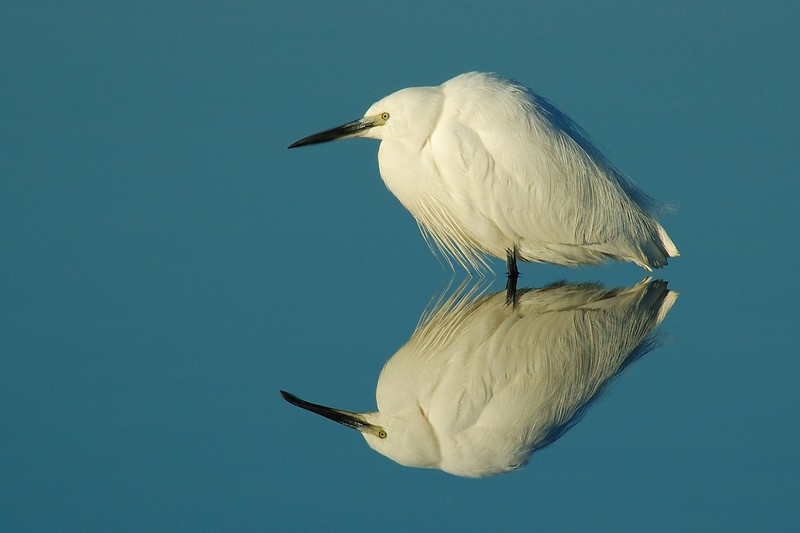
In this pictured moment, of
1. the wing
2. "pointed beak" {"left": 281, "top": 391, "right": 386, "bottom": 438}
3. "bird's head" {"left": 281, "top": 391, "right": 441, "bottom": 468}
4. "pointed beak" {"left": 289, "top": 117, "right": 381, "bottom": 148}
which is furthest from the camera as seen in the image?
"pointed beak" {"left": 289, "top": 117, "right": 381, "bottom": 148}

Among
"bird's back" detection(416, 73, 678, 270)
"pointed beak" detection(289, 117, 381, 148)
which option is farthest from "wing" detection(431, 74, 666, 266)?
"pointed beak" detection(289, 117, 381, 148)

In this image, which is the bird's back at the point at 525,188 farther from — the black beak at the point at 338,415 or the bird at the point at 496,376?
the black beak at the point at 338,415

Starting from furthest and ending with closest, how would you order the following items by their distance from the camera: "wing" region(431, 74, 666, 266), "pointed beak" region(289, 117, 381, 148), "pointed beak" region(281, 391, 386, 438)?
1. "pointed beak" region(289, 117, 381, 148)
2. "wing" region(431, 74, 666, 266)
3. "pointed beak" region(281, 391, 386, 438)

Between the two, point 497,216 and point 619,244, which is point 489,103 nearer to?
point 497,216

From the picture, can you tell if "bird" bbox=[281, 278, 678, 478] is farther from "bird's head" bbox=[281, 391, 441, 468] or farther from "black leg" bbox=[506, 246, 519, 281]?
"black leg" bbox=[506, 246, 519, 281]

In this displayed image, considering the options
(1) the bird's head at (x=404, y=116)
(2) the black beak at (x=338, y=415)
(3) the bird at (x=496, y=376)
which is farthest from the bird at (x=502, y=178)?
(2) the black beak at (x=338, y=415)

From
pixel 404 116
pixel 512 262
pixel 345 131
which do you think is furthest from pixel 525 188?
pixel 345 131
